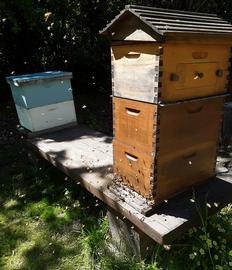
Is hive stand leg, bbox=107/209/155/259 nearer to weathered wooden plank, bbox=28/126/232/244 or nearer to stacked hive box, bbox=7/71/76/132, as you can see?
weathered wooden plank, bbox=28/126/232/244

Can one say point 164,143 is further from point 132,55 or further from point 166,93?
point 132,55

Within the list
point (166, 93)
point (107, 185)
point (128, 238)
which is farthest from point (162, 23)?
point (128, 238)

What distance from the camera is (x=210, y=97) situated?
221 centimetres

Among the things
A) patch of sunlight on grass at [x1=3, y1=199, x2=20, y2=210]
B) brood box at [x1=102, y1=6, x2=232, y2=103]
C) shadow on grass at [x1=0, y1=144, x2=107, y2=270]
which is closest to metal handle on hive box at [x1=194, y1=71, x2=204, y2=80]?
brood box at [x1=102, y1=6, x2=232, y2=103]

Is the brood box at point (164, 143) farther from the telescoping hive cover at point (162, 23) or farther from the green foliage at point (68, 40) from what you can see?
the green foliage at point (68, 40)

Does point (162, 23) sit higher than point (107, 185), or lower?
higher

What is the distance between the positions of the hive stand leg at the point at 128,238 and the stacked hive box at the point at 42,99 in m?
1.94

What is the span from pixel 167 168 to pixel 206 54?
871mm

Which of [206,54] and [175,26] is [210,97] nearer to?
[206,54]

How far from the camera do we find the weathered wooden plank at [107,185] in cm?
211

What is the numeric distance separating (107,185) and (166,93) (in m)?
1.06

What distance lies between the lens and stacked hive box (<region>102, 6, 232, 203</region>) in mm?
1909

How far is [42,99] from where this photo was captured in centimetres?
394

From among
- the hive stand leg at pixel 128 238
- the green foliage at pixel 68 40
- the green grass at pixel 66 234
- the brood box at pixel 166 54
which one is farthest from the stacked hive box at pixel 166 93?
the green foliage at pixel 68 40
